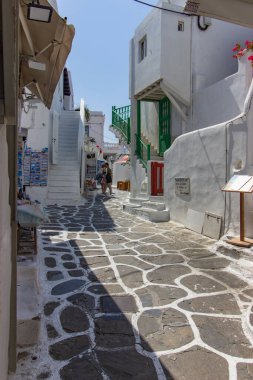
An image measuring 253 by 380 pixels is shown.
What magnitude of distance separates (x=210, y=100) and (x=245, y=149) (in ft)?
16.7

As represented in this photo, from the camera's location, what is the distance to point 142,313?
162 inches

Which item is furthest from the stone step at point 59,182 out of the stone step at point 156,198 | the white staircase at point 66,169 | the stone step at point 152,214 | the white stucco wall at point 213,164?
the white stucco wall at point 213,164

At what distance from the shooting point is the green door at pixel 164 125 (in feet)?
45.9

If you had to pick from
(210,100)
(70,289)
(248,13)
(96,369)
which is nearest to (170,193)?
(210,100)

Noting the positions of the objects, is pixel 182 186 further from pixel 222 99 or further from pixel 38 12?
pixel 38 12

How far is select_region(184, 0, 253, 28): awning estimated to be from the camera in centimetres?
361

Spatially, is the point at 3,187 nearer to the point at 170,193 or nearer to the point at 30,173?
the point at 170,193

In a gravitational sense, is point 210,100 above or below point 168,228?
above

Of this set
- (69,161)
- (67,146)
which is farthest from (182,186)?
(67,146)

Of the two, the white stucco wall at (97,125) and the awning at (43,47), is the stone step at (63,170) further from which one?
the white stucco wall at (97,125)

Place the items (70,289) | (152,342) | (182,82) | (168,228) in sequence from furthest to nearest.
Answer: (182,82) < (168,228) < (70,289) < (152,342)

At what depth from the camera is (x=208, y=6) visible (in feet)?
11.9

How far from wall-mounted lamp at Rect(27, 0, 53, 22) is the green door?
9.96 m

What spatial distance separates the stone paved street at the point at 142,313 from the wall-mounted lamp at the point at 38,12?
3.74 m
